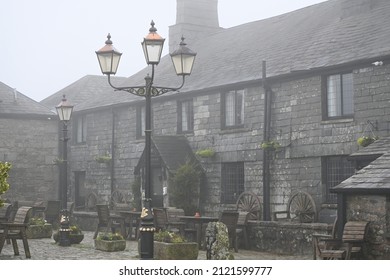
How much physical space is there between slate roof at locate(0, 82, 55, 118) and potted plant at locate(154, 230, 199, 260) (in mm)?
13017

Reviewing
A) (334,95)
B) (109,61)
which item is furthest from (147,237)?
(334,95)

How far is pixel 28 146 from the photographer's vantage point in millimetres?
25109

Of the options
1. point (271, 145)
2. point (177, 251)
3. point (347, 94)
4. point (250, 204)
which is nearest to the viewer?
point (177, 251)

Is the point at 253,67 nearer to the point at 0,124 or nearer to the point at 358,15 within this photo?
the point at 358,15

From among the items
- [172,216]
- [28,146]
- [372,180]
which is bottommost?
[172,216]

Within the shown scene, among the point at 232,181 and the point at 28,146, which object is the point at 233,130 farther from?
the point at 28,146

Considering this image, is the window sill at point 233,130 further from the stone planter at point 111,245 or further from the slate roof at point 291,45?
the stone planter at point 111,245

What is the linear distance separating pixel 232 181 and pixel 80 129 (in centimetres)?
833

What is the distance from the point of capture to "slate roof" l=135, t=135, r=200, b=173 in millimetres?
20844

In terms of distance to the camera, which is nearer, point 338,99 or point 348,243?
point 348,243

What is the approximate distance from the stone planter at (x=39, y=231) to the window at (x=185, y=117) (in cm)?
568

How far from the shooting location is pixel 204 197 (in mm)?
20766
